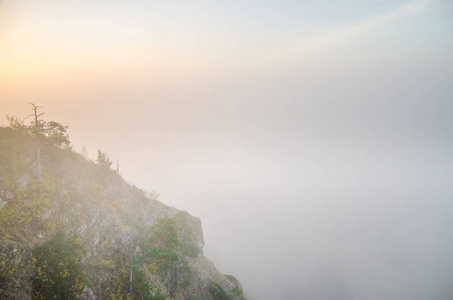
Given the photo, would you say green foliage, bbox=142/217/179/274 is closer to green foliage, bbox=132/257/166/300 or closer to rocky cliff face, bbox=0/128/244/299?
rocky cliff face, bbox=0/128/244/299

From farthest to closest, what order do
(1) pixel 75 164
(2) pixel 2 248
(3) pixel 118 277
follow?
1. (1) pixel 75 164
2. (3) pixel 118 277
3. (2) pixel 2 248

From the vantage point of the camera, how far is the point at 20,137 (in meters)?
27.4

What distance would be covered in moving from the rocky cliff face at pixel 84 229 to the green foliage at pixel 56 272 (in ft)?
1.17

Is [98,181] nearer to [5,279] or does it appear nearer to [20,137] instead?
[20,137]

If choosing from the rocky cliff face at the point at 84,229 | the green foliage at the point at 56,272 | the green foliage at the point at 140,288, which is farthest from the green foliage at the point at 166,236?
the green foliage at the point at 56,272

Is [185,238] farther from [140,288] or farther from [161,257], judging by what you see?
[140,288]

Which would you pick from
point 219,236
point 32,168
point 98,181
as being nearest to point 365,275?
point 219,236

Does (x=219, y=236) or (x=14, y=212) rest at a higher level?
(x=14, y=212)

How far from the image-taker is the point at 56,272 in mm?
19250

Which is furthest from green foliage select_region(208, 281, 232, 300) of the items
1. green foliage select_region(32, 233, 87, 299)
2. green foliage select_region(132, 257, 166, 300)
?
green foliage select_region(32, 233, 87, 299)

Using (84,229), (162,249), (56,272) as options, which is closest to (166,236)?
(162,249)

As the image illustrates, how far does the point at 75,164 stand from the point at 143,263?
2073 centimetres

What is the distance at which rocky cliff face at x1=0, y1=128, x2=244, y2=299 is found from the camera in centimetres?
1917

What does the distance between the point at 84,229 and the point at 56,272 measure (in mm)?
7054
